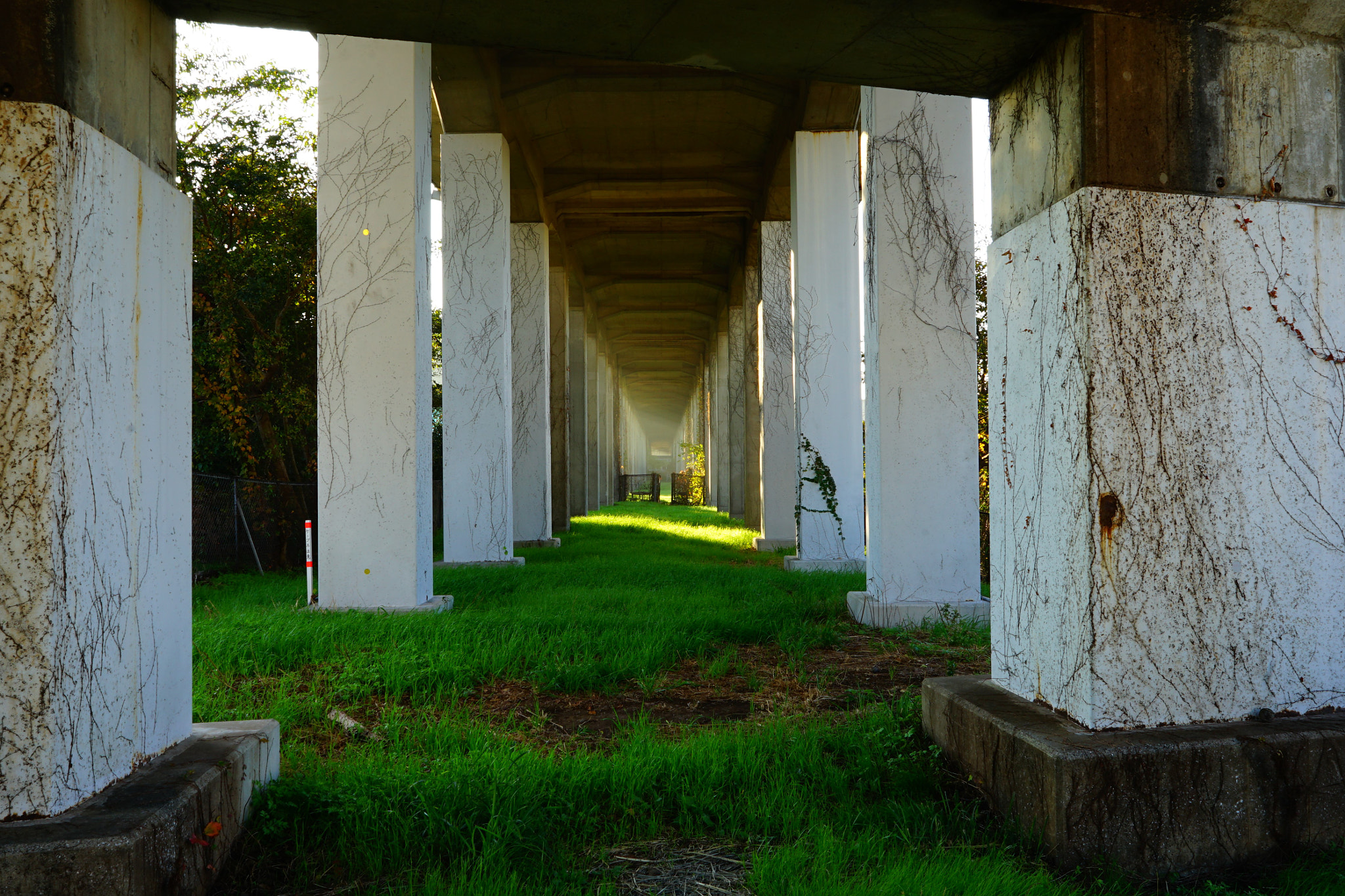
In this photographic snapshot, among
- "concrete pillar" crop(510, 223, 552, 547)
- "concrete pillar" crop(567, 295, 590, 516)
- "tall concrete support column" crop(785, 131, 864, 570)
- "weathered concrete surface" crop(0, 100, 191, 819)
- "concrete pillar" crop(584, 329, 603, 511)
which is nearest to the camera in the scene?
"weathered concrete surface" crop(0, 100, 191, 819)

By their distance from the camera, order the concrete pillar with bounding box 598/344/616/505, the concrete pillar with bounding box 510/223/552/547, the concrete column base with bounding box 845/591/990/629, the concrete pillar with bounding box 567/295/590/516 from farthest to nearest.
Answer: the concrete pillar with bounding box 598/344/616/505 → the concrete pillar with bounding box 567/295/590/516 → the concrete pillar with bounding box 510/223/552/547 → the concrete column base with bounding box 845/591/990/629

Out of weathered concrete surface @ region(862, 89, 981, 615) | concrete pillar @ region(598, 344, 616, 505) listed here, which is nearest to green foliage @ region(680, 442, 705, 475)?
concrete pillar @ region(598, 344, 616, 505)

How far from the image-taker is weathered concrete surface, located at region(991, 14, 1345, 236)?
2.75 metres

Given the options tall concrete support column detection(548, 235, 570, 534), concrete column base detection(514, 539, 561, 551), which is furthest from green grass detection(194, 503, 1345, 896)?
tall concrete support column detection(548, 235, 570, 534)

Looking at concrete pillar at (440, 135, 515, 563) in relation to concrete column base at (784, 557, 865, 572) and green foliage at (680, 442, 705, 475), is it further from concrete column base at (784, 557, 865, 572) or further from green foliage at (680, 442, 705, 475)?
green foliage at (680, 442, 705, 475)

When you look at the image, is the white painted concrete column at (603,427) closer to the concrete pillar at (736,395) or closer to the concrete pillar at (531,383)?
the concrete pillar at (736,395)

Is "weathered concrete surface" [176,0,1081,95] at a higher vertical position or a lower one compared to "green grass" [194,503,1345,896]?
higher

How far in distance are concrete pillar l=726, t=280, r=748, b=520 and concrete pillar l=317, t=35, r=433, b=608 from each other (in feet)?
41.4

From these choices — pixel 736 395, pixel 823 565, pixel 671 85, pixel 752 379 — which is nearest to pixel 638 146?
pixel 671 85

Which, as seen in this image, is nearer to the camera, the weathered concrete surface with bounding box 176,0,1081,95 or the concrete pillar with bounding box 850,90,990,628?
the weathered concrete surface with bounding box 176,0,1081,95

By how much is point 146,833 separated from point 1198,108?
11.9 feet

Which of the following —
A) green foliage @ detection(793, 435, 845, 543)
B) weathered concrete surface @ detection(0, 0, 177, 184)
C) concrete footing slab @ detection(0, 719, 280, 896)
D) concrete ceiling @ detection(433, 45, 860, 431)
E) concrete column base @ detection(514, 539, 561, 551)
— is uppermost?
concrete ceiling @ detection(433, 45, 860, 431)

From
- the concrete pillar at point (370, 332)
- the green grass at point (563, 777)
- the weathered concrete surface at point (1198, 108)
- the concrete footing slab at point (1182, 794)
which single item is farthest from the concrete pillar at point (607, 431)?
the concrete footing slab at point (1182, 794)

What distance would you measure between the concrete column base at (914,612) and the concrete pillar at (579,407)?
1473cm
